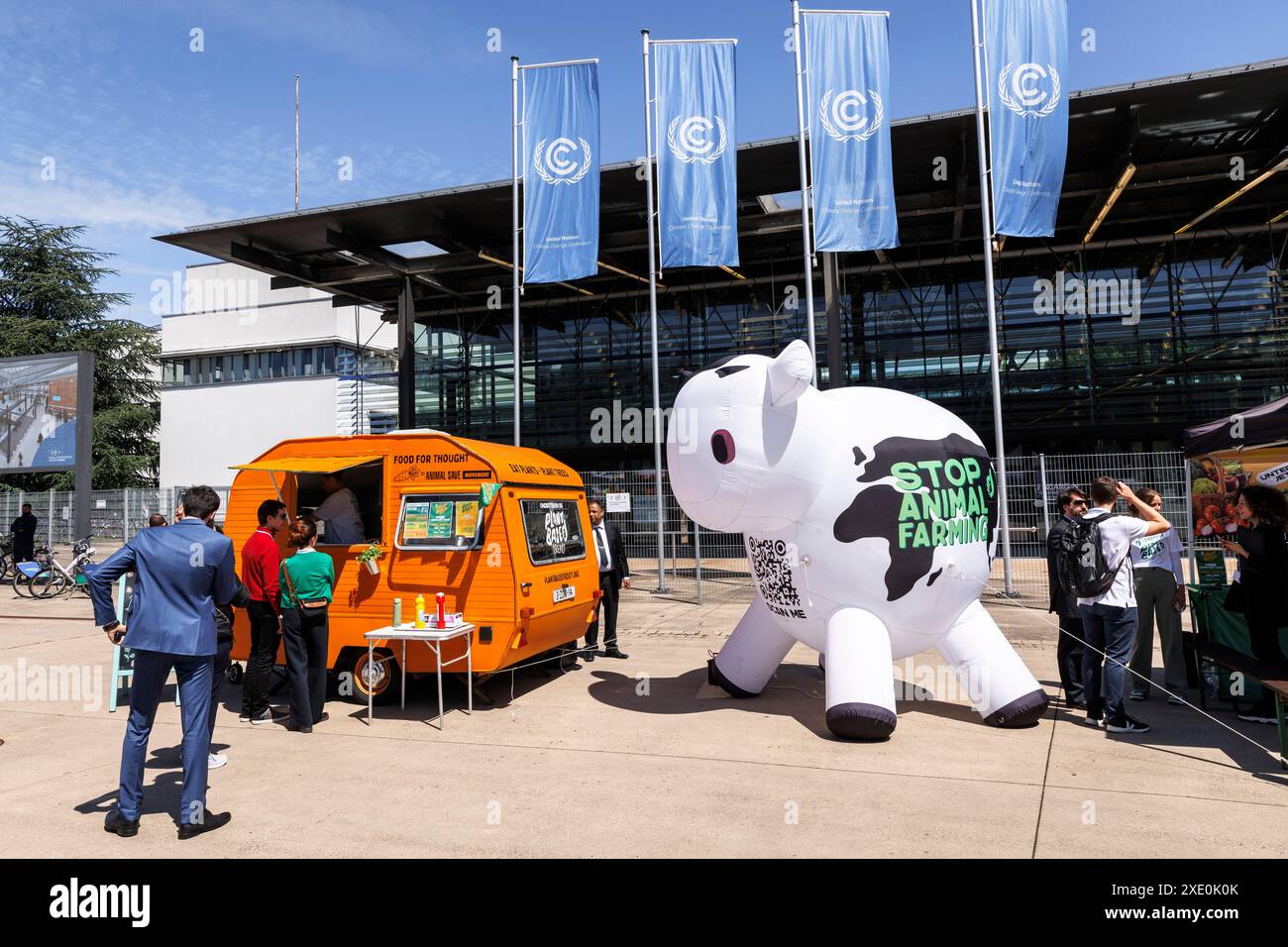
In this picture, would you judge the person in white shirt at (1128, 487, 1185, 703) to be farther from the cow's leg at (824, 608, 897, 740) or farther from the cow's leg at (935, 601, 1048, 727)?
the cow's leg at (824, 608, 897, 740)

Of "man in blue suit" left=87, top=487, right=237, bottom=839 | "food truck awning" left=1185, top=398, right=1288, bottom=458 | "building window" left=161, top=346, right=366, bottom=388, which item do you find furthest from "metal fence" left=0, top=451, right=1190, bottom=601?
"building window" left=161, top=346, right=366, bottom=388

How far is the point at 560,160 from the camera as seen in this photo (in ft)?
51.3

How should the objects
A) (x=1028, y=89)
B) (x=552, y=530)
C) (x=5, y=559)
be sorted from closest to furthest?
(x=552, y=530) < (x=1028, y=89) < (x=5, y=559)

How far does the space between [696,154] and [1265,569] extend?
11.3 m

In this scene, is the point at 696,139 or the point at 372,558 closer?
the point at 372,558

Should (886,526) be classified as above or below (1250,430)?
below

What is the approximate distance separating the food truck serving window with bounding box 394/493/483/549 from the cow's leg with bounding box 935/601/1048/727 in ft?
13.4

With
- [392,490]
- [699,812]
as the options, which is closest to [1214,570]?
[699,812]

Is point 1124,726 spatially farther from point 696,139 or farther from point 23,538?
point 23,538

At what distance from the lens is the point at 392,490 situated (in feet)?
25.3

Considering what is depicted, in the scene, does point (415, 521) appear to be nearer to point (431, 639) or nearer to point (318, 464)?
point (318, 464)

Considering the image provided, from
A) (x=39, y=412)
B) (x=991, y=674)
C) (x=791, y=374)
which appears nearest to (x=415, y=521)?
(x=791, y=374)

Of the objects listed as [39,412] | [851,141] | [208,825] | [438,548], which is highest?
[851,141]

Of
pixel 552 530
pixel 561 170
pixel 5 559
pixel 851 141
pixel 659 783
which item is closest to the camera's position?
pixel 659 783
